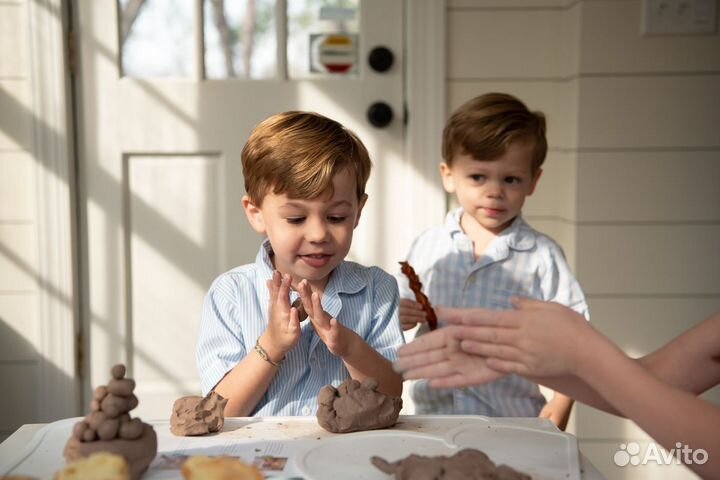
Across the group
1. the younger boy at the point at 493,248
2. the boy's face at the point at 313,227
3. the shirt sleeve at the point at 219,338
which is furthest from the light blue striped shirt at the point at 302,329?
the younger boy at the point at 493,248

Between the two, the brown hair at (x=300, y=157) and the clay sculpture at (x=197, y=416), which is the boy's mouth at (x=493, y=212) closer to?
the brown hair at (x=300, y=157)

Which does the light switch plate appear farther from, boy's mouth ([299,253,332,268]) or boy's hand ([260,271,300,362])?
boy's hand ([260,271,300,362])

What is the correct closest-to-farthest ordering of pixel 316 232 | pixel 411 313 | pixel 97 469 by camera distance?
pixel 97 469, pixel 316 232, pixel 411 313

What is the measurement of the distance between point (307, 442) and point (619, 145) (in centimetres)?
166

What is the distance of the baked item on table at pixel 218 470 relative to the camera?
932 mm

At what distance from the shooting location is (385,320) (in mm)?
1660

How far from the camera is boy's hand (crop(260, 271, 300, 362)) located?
4.55ft

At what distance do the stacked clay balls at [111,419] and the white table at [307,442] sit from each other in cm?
7

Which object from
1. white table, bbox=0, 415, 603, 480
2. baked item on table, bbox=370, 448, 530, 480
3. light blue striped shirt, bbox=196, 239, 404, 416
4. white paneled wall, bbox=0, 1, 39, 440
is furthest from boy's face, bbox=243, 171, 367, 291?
white paneled wall, bbox=0, 1, 39, 440

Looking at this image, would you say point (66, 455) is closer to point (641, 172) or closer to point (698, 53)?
point (641, 172)

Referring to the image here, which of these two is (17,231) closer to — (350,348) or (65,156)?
(65,156)

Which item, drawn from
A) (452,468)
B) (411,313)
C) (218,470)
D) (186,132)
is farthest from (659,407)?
(186,132)

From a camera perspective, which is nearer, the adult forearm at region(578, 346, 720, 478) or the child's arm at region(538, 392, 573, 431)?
the adult forearm at region(578, 346, 720, 478)

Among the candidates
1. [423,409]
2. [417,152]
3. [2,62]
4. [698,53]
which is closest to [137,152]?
[2,62]
